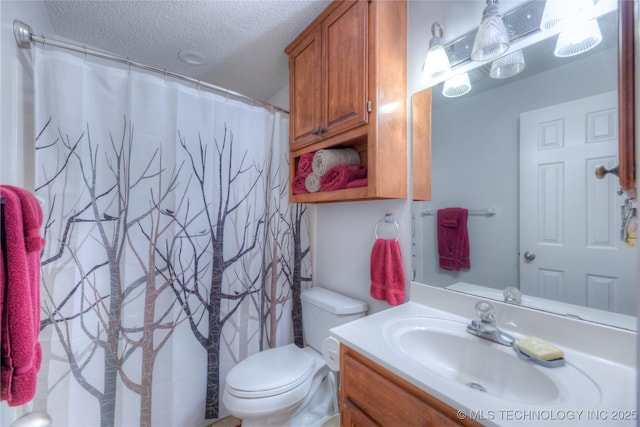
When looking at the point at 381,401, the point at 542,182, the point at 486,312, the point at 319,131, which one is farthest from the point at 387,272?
the point at 319,131

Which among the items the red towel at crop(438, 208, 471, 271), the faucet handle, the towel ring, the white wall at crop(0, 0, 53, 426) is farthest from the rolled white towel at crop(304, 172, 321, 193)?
the white wall at crop(0, 0, 53, 426)

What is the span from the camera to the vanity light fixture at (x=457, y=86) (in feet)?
3.37

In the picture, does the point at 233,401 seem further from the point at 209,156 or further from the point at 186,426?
the point at 209,156

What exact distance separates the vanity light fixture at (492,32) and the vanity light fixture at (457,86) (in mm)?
131

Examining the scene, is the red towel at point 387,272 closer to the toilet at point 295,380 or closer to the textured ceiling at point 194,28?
the toilet at point 295,380

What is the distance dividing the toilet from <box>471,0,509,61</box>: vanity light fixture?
1245 mm

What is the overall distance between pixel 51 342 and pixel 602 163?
6.94ft

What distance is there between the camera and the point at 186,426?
4.38ft

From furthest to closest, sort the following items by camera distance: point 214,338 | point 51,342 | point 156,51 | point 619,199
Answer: point 156,51
point 214,338
point 51,342
point 619,199

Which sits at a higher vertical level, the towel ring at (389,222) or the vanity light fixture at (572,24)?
the vanity light fixture at (572,24)

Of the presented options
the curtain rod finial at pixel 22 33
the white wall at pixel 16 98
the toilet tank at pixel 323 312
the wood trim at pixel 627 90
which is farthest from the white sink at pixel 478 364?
the curtain rod finial at pixel 22 33

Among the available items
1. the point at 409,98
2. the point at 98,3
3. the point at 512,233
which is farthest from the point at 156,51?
the point at 512,233

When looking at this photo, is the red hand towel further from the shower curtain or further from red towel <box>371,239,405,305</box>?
red towel <box>371,239,405,305</box>

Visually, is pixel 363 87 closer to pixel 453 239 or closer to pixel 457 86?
pixel 457 86
